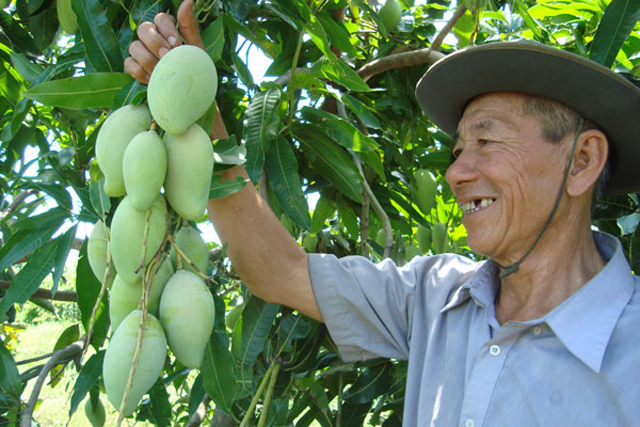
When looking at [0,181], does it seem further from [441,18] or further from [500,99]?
[500,99]

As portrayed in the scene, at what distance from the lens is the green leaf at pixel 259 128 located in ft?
4.58

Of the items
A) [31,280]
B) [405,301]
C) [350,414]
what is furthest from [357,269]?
[31,280]

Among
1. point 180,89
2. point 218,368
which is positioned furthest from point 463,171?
point 180,89

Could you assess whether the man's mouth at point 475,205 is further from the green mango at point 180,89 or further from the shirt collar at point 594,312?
the green mango at point 180,89

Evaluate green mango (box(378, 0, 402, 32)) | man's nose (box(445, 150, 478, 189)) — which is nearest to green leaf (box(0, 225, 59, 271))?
man's nose (box(445, 150, 478, 189))

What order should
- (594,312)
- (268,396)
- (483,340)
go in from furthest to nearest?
(268,396) < (483,340) < (594,312)

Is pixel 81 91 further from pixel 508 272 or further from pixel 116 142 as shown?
pixel 508 272

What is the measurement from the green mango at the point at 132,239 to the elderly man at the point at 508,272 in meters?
0.64

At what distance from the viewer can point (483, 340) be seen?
146 cm

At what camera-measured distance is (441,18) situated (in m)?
2.29

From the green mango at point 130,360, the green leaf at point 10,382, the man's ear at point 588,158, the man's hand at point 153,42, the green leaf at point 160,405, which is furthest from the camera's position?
the green leaf at point 160,405

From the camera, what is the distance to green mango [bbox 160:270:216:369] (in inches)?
33.2

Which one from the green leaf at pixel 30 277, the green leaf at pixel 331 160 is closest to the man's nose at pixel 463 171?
the green leaf at pixel 331 160

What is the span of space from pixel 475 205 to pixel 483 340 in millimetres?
326
